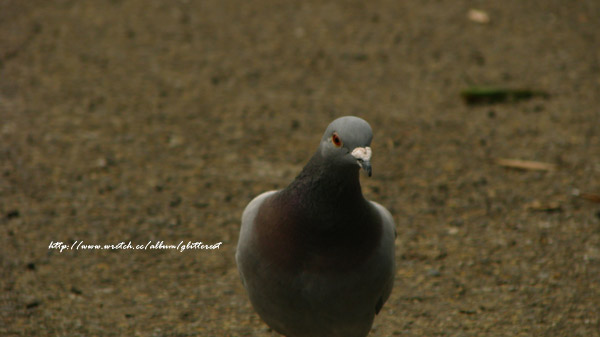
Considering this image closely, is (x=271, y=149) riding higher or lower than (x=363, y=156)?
lower

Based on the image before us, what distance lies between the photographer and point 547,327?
13.0 feet

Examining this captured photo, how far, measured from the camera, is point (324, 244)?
3066 mm

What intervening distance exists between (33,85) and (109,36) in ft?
4.09

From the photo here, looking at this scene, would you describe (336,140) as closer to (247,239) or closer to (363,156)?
(363,156)

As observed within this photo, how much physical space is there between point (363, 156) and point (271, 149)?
120 inches

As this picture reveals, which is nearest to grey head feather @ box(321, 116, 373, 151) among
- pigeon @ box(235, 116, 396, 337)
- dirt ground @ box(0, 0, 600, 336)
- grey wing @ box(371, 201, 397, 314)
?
pigeon @ box(235, 116, 396, 337)

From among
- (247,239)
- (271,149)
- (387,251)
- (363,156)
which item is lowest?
(271,149)

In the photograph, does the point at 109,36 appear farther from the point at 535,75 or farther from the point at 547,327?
the point at 547,327

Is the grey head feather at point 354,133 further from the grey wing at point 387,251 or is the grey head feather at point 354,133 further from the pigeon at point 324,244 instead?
the grey wing at point 387,251

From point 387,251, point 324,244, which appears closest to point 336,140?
point 324,244

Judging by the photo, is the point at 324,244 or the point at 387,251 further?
the point at 387,251

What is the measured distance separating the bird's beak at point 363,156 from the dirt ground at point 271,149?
1477 mm

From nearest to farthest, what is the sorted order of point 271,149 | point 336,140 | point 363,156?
point 363,156, point 336,140, point 271,149

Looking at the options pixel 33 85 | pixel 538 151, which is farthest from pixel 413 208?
pixel 33 85
